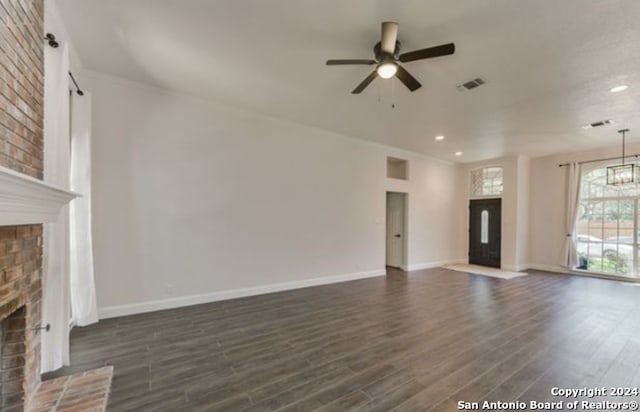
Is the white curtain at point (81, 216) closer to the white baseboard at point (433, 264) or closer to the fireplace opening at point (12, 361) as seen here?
the fireplace opening at point (12, 361)

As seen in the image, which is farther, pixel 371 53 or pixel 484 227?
pixel 484 227

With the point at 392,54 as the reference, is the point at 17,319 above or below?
below

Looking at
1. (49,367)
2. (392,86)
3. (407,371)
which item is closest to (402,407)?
(407,371)

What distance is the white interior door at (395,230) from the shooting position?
7434mm

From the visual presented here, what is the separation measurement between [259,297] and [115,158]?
2905 millimetres

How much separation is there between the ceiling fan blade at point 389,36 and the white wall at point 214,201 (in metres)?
2.88

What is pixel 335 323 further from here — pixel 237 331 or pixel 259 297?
pixel 259 297

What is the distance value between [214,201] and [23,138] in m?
2.54

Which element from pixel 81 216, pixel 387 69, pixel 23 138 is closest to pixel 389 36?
pixel 387 69

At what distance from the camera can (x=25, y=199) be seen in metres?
1.48

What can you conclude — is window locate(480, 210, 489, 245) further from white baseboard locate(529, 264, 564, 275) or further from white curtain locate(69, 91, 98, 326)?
white curtain locate(69, 91, 98, 326)

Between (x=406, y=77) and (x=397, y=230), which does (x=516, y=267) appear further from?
(x=406, y=77)

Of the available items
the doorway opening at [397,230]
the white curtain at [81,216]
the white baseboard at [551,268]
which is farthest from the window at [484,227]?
the white curtain at [81,216]

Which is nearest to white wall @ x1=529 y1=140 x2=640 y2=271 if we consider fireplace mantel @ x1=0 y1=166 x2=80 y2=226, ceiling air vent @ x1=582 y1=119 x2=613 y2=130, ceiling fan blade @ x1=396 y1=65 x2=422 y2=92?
ceiling air vent @ x1=582 y1=119 x2=613 y2=130
